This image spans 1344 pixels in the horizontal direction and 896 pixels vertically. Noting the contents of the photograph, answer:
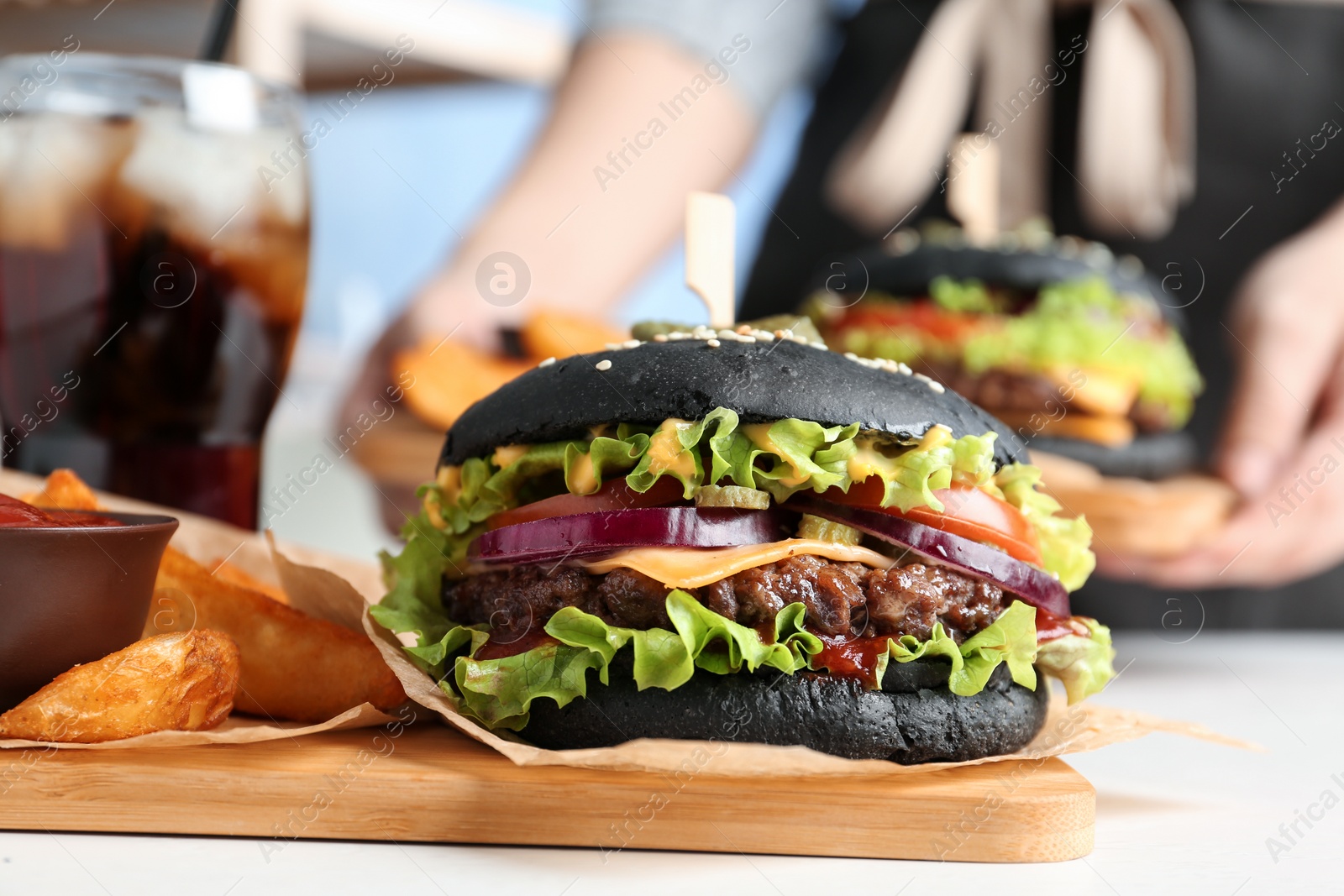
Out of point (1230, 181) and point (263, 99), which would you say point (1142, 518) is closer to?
point (1230, 181)

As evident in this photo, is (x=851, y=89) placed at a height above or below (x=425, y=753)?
above

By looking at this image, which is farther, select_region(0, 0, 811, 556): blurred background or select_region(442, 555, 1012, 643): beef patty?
select_region(0, 0, 811, 556): blurred background

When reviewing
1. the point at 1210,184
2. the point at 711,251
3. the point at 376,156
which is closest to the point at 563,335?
the point at 711,251

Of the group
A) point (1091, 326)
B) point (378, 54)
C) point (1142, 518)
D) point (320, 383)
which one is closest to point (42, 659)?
point (1142, 518)

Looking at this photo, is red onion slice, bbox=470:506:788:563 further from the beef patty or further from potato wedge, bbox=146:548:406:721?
potato wedge, bbox=146:548:406:721

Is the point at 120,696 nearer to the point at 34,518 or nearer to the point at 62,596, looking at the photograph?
the point at 62,596

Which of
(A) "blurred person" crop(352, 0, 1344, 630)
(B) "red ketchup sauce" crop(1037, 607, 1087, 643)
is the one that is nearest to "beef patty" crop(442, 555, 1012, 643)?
(B) "red ketchup sauce" crop(1037, 607, 1087, 643)
